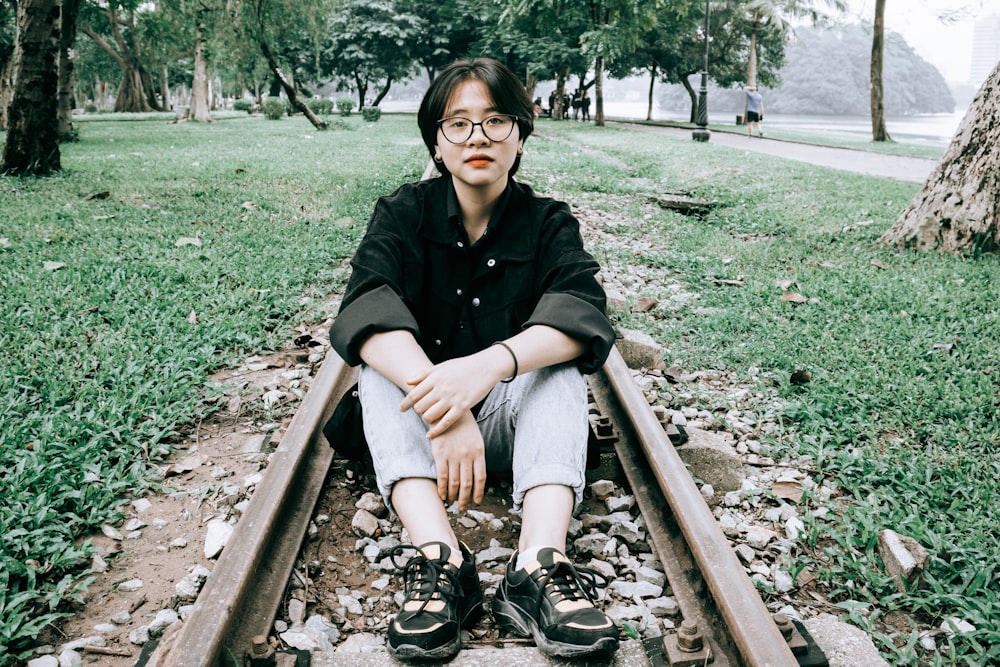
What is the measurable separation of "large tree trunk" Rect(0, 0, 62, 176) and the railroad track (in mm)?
8636

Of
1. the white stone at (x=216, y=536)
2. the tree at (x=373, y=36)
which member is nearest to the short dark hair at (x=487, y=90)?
the white stone at (x=216, y=536)

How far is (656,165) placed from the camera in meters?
12.2

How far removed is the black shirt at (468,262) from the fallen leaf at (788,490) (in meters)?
0.98

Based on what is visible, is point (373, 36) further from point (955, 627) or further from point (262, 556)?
point (955, 627)

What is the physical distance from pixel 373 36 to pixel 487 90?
40286 millimetres

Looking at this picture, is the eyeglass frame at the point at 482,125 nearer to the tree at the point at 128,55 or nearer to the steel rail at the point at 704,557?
the steel rail at the point at 704,557

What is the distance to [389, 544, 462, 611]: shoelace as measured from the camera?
1693 millimetres

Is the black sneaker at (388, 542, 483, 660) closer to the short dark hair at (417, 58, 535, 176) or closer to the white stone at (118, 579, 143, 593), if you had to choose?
the white stone at (118, 579, 143, 593)

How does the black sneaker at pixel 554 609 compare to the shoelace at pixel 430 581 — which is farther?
the shoelace at pixel 430 581

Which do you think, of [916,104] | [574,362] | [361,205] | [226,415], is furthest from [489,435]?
[916,104]

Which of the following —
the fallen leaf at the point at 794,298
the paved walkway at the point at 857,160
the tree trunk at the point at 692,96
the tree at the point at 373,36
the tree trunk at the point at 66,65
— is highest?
the tree at the point at 373,36

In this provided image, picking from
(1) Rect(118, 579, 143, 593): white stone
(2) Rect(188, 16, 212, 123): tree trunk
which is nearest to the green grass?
(1) Rect(118, 579, 143, 593): white stone

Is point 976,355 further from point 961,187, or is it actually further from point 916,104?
point 916,104

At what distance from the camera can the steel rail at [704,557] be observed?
1493mm
